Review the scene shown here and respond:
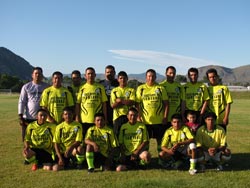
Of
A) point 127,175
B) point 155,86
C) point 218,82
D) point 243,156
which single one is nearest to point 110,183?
point 127,175

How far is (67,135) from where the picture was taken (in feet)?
22.2

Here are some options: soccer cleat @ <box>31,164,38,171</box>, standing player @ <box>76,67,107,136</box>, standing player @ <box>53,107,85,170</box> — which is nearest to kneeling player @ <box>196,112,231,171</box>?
standing player @ <box>76,67,107,136</box>

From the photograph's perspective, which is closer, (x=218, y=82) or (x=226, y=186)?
(x=226, y=186)

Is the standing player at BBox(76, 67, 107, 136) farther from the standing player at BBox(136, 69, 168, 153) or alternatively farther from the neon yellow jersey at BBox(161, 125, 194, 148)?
the neon yellow jersey at BBox(161, 125, 194, 148)

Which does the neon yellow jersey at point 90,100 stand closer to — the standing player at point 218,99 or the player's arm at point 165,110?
the player's arm at point 165,110

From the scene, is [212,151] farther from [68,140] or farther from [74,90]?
[74,90]

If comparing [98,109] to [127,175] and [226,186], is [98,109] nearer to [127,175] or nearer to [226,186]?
[127,175]

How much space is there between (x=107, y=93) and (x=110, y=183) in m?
2.31

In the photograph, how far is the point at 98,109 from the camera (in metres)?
7.02

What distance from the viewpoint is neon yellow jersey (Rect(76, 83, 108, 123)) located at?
273 inches

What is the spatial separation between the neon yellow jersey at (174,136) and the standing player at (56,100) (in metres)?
2.02

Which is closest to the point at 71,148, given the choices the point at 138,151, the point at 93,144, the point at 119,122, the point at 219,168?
the point at 93,144

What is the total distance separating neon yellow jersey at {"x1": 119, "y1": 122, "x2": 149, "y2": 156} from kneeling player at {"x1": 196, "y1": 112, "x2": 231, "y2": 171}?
1.09 m

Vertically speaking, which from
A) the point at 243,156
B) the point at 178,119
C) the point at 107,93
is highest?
the point at 107,93
